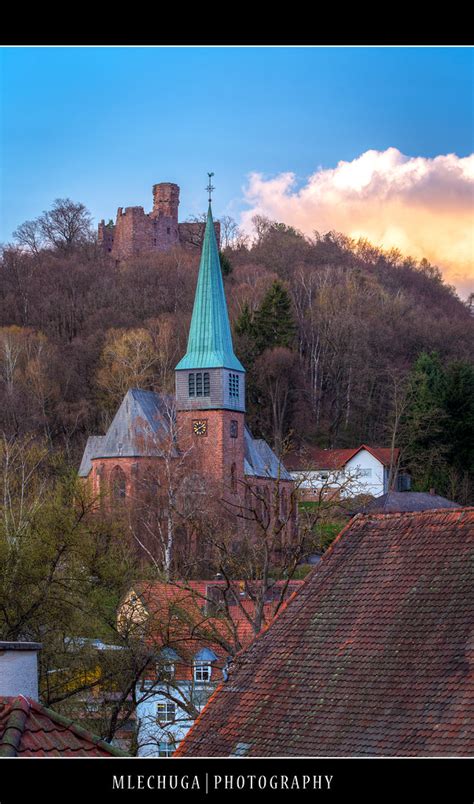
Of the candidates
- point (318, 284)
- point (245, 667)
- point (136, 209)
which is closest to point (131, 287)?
point (318, 284)

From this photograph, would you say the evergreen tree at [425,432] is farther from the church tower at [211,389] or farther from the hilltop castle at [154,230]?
the hilltop castle at [154,230]

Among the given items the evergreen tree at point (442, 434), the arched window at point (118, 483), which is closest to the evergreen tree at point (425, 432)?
the evergreen tree at point (442, 434)

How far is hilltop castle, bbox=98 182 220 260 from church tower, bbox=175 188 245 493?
1709 inches

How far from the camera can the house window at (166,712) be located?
3022cm

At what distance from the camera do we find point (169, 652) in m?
31.5

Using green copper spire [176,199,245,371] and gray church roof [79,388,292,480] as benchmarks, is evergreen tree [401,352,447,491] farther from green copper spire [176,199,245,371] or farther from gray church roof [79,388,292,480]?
green copper spire [176,199,245,371]

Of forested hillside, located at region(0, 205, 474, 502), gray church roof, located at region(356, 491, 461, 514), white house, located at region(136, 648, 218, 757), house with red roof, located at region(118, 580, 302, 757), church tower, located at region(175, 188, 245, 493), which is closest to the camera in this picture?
house with red roof, located at region(118, 580, 302, 757)

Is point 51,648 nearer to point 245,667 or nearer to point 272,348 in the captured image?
point 245,667

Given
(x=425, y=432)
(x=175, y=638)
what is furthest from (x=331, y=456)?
(x=175, y=638)

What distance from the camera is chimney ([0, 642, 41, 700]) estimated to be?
39.7 ft

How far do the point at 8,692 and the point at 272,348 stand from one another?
217 ft

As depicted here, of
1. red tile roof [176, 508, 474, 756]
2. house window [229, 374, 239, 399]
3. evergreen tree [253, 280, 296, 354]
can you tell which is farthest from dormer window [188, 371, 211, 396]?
red tile roof [176, 508, 474, 756]

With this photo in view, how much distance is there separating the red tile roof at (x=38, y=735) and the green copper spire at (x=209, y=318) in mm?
58297

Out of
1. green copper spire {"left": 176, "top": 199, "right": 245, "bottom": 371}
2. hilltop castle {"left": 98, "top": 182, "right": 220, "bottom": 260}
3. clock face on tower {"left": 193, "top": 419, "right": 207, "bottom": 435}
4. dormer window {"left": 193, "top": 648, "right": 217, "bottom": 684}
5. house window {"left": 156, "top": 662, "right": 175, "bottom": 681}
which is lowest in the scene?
dormer window {"left": 193, "top": 648, "right": 217, "bottom": 684}
